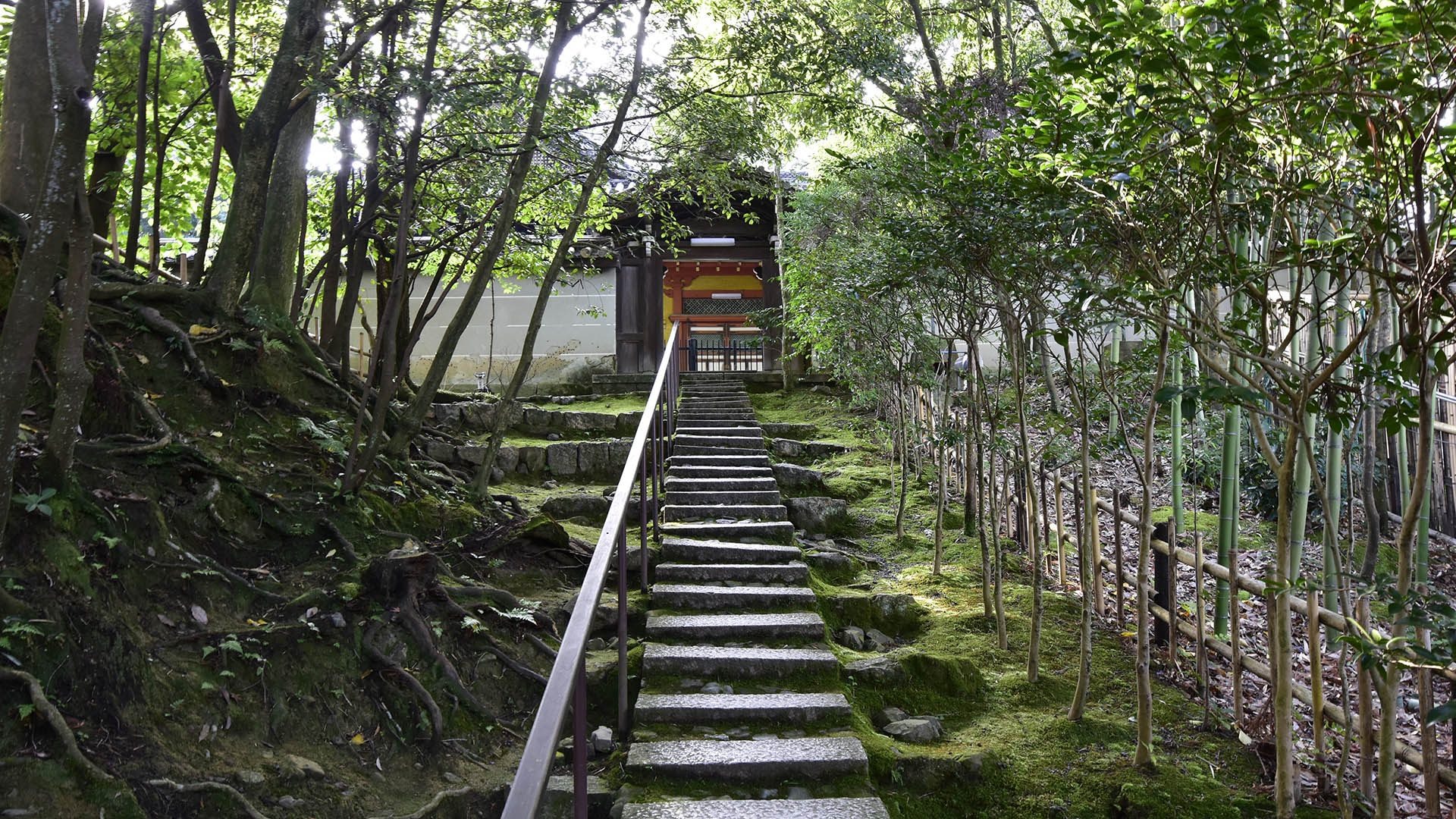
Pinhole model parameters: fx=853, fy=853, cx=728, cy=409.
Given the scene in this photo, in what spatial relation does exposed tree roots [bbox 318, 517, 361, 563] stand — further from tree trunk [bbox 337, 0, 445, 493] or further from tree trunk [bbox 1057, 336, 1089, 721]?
tree trunk [bbox 1057, 336, 1089, 721]

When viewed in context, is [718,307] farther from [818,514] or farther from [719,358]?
[818,514]

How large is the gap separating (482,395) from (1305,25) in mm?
9612

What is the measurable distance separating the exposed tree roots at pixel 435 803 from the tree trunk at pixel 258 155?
367cm

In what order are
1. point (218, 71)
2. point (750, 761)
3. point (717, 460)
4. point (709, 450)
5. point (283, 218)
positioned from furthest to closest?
point (709, 450)
point (717, 460)
point (283, 218)
point (218, 71)
point (750, 761)

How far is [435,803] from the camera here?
3287mm

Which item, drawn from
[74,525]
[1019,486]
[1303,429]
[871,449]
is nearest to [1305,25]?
[1303,429]

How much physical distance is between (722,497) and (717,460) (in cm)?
112

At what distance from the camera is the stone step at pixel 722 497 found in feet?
20.2

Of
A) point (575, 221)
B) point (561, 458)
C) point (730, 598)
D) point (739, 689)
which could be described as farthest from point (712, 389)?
point (739, 689)

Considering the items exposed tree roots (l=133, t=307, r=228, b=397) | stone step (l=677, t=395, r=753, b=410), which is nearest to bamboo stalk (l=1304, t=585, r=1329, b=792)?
exposed tree roots (l=133, t=307, r=228, b=397)

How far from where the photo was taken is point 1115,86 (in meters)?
2.27

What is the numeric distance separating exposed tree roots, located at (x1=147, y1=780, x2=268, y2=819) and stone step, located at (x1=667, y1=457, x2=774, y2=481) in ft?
13.5

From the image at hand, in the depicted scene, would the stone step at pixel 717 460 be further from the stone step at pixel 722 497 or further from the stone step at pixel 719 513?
the stone step at pixel 719 513

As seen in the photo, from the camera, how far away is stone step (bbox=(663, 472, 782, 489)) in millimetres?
6430
